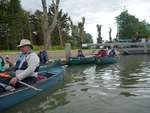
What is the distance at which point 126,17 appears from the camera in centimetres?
9319

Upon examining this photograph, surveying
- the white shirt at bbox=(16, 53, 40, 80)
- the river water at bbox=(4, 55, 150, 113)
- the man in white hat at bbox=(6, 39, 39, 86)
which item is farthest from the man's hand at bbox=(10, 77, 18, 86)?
the river water at bbox=(4, 55, 150, 113)

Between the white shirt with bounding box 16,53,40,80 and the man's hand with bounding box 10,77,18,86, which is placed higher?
the white shirt with bounding box 16,53,40,80

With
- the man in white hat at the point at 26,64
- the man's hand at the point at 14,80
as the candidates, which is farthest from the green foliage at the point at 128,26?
the man's hand at the point at 14,80

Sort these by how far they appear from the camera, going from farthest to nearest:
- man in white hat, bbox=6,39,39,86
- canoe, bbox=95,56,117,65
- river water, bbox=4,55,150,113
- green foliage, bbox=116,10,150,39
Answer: green foliage, bbox=116,10,150,39, canoe, bbox=95,56,117,65, river water, bbox=4,55,150,113, man in white hat, bbox=6,39,39,86

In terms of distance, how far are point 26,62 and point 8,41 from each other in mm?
35054

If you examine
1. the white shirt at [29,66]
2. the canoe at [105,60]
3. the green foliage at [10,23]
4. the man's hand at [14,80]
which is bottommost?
the canoe at [105,60]

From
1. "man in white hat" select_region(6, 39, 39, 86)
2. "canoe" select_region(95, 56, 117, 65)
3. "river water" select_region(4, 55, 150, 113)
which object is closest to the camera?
"man in white hat" select_region(6, 39, 39, 86)

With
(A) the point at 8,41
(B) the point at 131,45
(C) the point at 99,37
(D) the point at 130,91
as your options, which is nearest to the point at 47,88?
(D) the point at 130,91

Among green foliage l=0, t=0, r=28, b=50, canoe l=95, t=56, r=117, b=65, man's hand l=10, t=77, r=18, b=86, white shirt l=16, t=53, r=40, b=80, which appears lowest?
canoe l=95, t=56, r=117, b=65

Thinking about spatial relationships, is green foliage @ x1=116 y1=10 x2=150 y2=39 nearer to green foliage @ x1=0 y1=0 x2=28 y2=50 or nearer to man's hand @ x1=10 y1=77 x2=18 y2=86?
green foliage @ x1=0 y1=0 x2=28 y2=50

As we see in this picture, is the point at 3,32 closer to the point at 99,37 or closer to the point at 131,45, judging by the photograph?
the point at 131,45

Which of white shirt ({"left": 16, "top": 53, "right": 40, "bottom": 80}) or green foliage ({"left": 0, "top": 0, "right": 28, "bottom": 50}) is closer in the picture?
white shirt ({"left": 16, "top": 53, "right": 40, "bottom": 80})

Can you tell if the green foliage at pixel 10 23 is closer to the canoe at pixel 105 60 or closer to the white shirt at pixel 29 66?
the canoe at pixel 105 60

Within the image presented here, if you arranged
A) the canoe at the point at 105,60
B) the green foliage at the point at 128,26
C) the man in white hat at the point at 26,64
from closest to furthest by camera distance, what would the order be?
the man in white hat at the point at 26,64
the canoe at the point at 105,60
the green foliage at the point at 128,26
